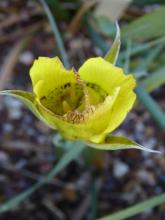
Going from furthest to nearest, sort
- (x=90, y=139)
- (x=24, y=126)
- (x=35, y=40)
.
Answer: (x=35, y=40) → (x=24, y=126) → (x=90, y=139)

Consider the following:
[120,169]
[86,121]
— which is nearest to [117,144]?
[86,121]

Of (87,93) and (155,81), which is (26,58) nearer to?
(155,81)

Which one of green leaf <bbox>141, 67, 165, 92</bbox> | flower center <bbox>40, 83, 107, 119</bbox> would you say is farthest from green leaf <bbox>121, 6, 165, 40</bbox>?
flower center <bbox>40, 83, 107, 119</bbox>

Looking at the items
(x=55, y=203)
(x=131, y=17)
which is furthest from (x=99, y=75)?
(x=131, y=17)

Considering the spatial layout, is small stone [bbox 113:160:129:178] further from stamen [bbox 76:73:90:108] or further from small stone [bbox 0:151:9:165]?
stamen [bbox 76:73:90:108]

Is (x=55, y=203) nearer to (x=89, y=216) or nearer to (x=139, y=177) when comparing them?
(x=89, y=216)

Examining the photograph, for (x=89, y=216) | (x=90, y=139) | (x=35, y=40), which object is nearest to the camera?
(x=90, y=139)
